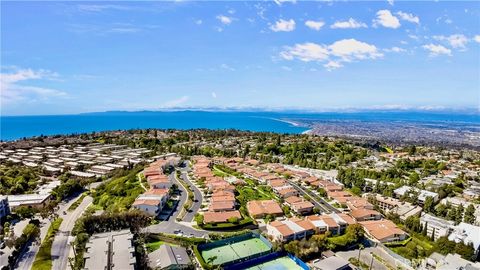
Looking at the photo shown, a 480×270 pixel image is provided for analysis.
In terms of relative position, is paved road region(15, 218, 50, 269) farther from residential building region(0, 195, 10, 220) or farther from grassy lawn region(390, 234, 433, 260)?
grassy lawn region(390, 234, 433, 260)

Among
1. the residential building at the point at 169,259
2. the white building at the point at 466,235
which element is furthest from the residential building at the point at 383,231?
the residential building at the point at 169,259

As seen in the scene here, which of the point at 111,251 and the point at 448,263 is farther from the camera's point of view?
the point at 448,263

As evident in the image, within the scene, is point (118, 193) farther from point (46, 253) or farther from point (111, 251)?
point (111, 251)

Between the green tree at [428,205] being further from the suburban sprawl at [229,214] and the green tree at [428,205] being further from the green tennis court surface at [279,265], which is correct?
the green tennis court surface at [279,265]

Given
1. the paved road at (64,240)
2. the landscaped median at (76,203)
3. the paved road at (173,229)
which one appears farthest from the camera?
the landscaped median at (76,203)

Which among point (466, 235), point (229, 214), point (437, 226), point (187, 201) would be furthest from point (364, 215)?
point (187, 201)
